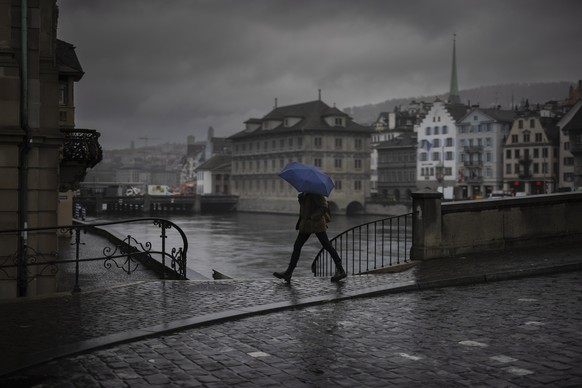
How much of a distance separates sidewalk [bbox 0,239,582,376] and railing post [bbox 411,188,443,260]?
1.33ft

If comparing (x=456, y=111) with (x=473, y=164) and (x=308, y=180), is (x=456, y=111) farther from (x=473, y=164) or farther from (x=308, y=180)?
(x=308, y=180)

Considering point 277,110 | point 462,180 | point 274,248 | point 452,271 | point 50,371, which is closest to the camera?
point 50,371

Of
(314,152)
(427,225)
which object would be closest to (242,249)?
(427,225)

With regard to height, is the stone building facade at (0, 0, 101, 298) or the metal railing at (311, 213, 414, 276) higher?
the stone building facade at (0, 0, 101, 298)

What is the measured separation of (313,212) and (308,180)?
677 mm

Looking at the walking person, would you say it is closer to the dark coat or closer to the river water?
the dark coat

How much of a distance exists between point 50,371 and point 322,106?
339 feet

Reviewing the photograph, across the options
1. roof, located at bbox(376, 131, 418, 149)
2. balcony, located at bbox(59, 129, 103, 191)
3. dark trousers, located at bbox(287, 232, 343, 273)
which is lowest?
dark trousers, located at bbox(287, 232, 343, 273)

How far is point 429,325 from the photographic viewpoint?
28.2 feet

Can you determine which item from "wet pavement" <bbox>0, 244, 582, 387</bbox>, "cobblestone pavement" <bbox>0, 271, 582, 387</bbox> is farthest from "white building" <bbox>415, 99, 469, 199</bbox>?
"cobblestone pavement" <bbox>0, 271, 582, 387</bbox>

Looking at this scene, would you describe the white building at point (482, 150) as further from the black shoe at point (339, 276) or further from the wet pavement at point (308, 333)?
the wet pavement at point (308, 333)

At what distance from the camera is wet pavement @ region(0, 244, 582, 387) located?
645cm

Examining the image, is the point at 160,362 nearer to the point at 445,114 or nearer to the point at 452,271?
the point at 452,271

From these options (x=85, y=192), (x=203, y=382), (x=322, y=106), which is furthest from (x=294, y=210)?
(x=203, y=382)
